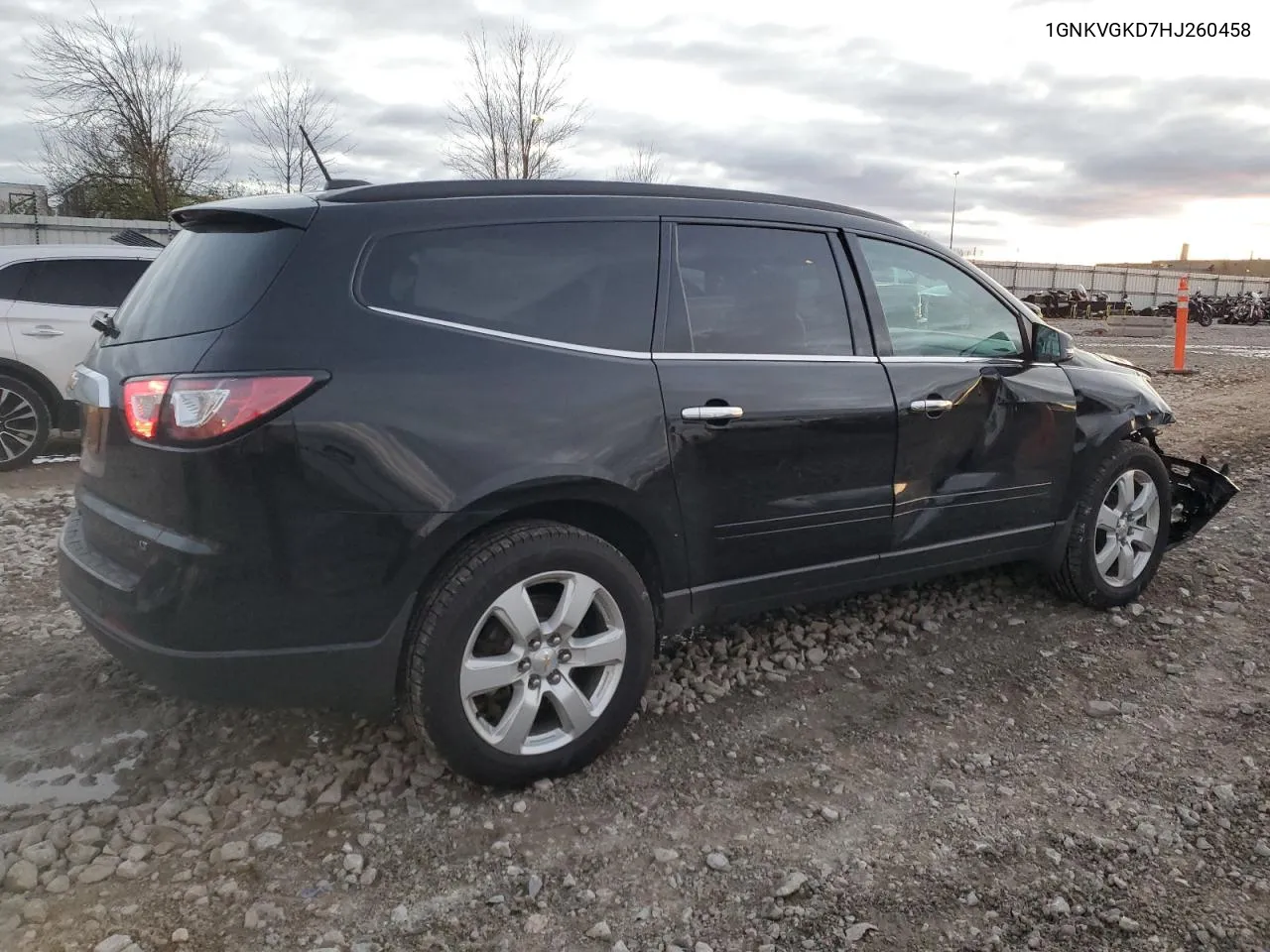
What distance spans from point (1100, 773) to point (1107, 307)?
1327 inches

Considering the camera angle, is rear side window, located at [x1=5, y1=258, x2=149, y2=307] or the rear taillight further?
rear side window, located at [x1=5, y1=258, x2=149, y2=307]

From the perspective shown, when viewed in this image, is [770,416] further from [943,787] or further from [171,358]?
[171,358]

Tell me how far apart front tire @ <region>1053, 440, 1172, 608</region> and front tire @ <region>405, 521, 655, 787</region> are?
228 centimetres

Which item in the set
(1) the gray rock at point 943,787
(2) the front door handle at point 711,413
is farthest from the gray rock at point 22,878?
(1) the gray rock at point 943,787

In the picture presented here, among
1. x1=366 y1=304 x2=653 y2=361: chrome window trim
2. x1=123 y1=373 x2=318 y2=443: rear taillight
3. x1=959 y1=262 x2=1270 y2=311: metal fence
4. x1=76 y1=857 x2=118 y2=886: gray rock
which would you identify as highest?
x1=959 y1=262 x2=1270 y2=311: metal fence

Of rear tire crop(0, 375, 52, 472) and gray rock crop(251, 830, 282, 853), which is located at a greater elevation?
rear tire crop(0, 375, 52, 472)

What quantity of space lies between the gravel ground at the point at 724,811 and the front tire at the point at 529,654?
6.6 inches

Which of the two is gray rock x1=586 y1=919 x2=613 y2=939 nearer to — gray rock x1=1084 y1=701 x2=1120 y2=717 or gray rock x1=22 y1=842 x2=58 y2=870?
gray rock x1=22 y1=842 x2=58 y2=870

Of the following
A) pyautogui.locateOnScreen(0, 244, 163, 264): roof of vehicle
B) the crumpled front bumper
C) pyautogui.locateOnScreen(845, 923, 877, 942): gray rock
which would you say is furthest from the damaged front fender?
pyautogui.locateOnScreen(0, 244, 163, 264): roof of vehicle

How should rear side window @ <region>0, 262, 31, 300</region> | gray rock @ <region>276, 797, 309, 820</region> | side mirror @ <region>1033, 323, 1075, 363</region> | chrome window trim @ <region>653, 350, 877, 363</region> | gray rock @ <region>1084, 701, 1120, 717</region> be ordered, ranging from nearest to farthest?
gray rock @ <region>276, 797, 309, 820</region> < chrome window trim @ <region>653, 350, 877, 363</region> < gray rock @ <region>1084, 701, 1120, 717</region> < side mirror @ <region>1033, 323, 1075, 363</region> < rear side window @ <region>0, 262, 31, 300</region>

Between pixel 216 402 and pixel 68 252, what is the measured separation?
6.54 m

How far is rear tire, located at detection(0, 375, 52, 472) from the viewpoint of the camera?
723cm

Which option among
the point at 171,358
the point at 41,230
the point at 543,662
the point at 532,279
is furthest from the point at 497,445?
the point at 41,230

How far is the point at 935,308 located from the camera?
12.4 feet
